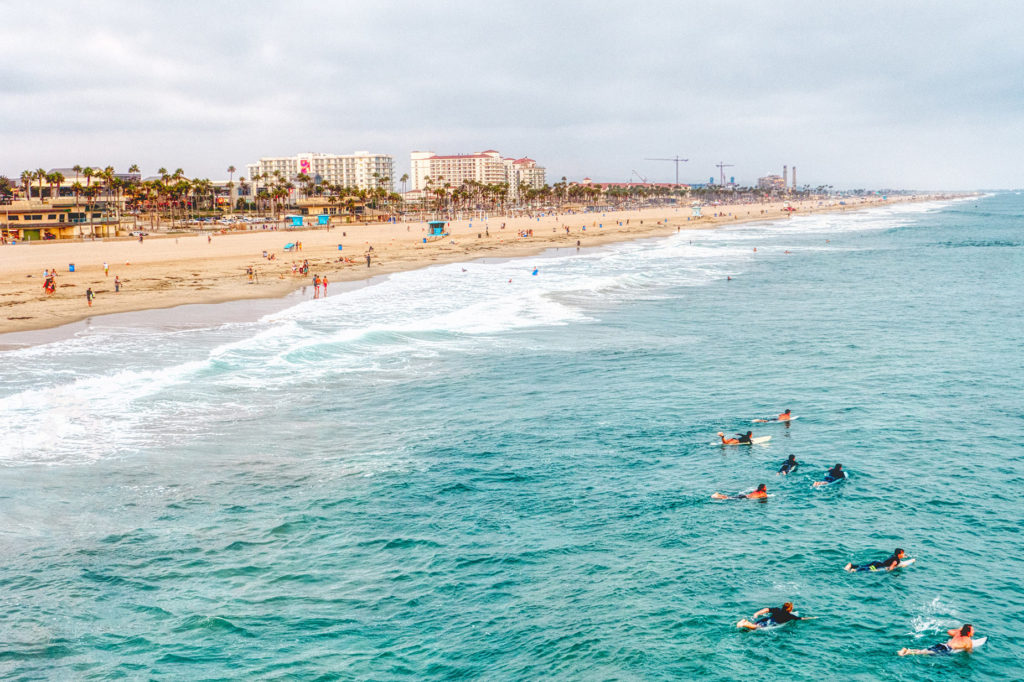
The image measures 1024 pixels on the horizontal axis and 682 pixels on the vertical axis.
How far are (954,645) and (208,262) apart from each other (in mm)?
68906

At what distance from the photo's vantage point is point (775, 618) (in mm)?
14781

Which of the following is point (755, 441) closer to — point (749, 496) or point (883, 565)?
point (749, 496)

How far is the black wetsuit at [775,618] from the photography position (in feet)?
48.3

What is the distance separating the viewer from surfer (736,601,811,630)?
14.7m

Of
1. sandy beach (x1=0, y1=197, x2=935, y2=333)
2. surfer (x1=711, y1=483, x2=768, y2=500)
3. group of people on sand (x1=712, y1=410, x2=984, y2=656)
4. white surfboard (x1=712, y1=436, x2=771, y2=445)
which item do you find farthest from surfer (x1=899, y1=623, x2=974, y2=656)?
sandy beach (x1=0, y1=197, x2=935, y2=333)

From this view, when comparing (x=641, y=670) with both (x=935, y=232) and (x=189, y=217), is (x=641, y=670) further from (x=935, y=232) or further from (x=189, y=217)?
(x=189, y=217)

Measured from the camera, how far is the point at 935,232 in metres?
130

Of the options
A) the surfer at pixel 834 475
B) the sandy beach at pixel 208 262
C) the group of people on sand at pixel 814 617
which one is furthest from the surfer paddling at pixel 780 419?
the sandy beach at pixel 208 262

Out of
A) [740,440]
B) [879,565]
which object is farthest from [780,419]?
[879,565]

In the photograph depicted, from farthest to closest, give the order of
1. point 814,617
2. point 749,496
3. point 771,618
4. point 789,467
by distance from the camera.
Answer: point 789,467, point 749,496, point 814,617, point 771,618

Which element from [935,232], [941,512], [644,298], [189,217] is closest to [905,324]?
[644,298]

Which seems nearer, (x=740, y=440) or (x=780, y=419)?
(x=740, y=440)

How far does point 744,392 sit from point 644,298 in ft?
82.2

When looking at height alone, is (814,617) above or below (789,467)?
below
